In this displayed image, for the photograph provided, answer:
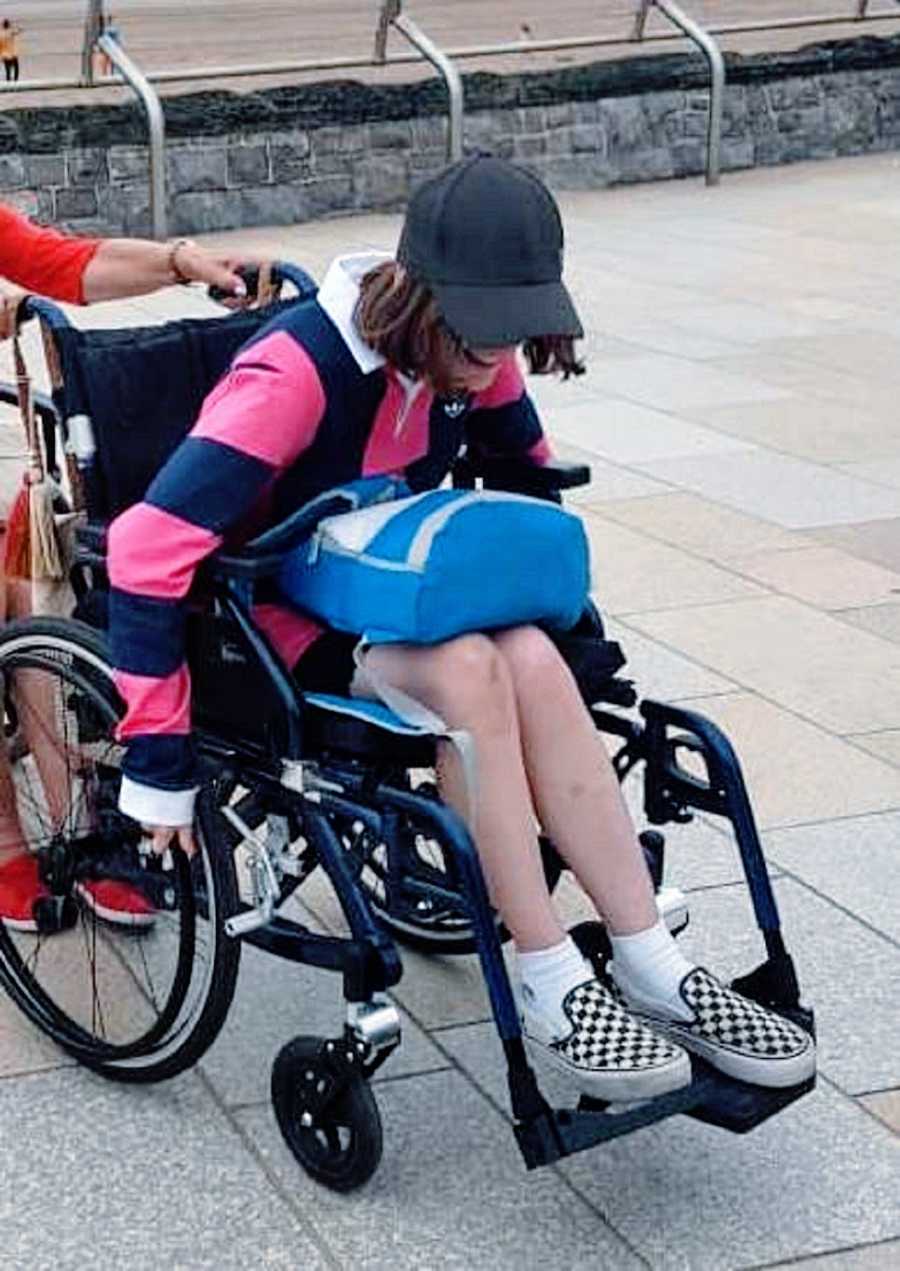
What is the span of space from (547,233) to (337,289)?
28 centimetres

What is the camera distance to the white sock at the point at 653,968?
10.0 feet

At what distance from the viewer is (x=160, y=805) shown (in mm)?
3031

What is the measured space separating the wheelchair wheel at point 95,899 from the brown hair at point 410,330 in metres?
0.58

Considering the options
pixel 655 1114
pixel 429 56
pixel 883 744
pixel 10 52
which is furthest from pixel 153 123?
pixel 655 1114

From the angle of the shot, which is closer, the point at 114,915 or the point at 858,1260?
the point at 858,1260

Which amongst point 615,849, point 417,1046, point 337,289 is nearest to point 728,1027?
point 615,849

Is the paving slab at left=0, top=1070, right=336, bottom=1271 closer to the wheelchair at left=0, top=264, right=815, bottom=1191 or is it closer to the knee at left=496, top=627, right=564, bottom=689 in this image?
the wheelchair at left=0, top=264, right=815, bottom=1191

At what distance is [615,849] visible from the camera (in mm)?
3045

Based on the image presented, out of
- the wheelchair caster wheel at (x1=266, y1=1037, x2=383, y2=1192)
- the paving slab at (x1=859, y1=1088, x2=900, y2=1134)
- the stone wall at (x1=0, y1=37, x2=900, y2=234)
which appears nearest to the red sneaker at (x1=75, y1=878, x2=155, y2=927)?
the wheelchair caster wheel at (x1=266, y1=1037, x2=383, y2=1192)

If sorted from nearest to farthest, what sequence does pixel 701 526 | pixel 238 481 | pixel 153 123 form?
pixel 238 481
pixel 701 526
pixel 153 123

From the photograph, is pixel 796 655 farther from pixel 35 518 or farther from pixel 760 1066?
pixel 760 1066

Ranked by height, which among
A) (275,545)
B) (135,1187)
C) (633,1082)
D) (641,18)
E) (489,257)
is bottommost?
(135,1187)

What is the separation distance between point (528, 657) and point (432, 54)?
9145mm

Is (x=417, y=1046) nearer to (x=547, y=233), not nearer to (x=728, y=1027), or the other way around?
(x=728, y=1027)
